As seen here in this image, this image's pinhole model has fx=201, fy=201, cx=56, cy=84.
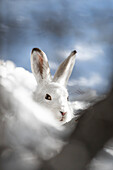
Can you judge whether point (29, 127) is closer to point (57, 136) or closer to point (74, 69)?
point (57, 136)

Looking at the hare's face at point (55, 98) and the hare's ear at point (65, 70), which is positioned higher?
the hare's ear at point (65, 70)

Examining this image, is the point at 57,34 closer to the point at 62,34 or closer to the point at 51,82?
the point at 62,34

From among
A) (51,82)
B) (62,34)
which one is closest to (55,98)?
(51,82)

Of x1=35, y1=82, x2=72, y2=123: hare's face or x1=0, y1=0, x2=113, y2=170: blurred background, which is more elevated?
x1=0, y1=0, x2=113, y2=170: blurred background

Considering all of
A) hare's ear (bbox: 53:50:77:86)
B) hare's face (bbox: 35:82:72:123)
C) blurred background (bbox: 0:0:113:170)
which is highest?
blurred background (bbox: 0:0:113:170)

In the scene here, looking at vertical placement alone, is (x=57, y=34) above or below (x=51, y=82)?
above
